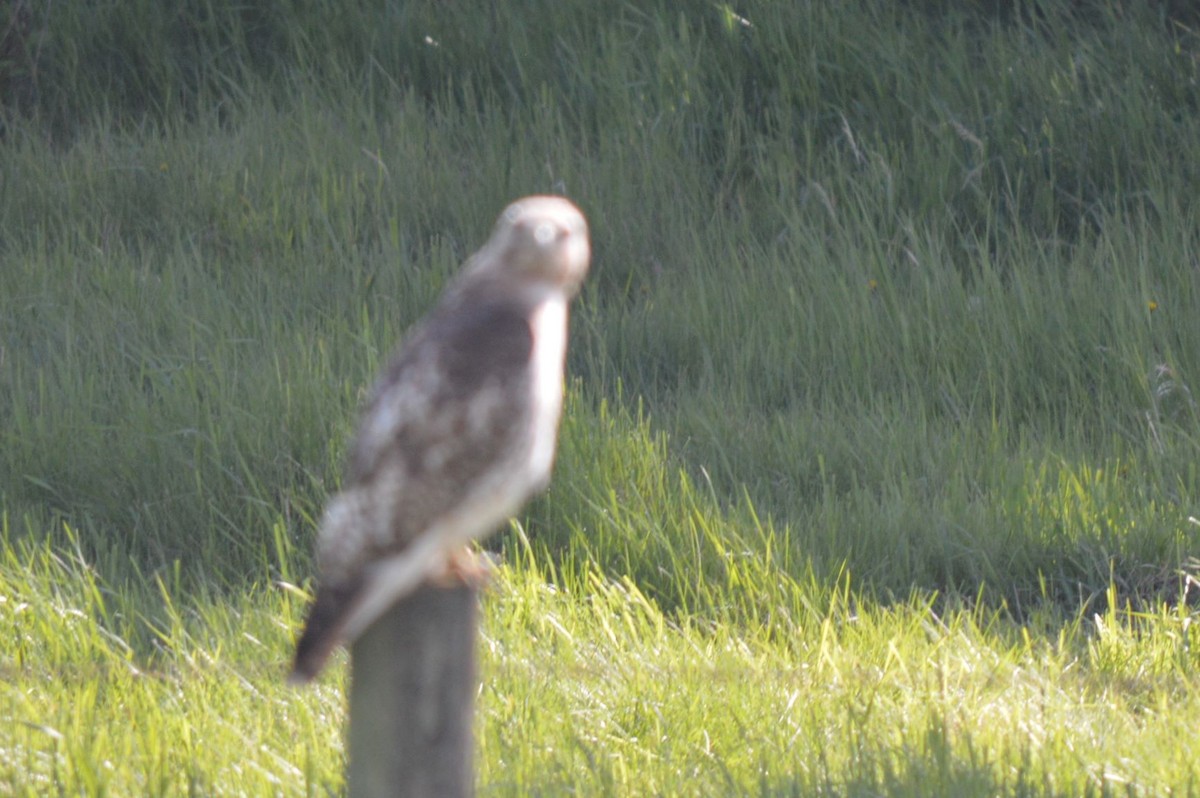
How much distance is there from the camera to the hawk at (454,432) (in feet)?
6.35

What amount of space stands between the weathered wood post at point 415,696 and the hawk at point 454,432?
38 mm

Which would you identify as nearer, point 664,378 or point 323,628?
point 323,628

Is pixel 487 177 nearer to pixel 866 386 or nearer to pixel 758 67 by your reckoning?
pixel 758 67

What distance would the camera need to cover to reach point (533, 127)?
6.26 meters

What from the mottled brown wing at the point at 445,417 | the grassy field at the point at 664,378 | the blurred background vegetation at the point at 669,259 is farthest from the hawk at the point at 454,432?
the blurred background vegetation at the point at 669,259

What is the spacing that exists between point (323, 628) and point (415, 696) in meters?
0.15

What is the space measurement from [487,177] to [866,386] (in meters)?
2.09

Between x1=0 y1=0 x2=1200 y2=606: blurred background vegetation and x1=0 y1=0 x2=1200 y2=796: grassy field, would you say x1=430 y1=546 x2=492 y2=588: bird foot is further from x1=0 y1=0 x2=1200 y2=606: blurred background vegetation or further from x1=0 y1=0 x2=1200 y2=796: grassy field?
x1=0 y1=0 x2=1200 y2=606: blurred background vegetation

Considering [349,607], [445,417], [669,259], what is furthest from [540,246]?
[669,259]

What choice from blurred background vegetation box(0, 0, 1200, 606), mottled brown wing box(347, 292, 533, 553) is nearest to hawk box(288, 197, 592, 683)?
mottled brown wing box(347, 292, 533, 553)

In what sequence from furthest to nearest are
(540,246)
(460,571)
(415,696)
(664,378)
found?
(664,378)
(540,246)
(460,571)
(415,696)

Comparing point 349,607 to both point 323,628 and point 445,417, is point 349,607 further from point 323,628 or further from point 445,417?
point 445,417

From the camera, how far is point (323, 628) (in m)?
1.88

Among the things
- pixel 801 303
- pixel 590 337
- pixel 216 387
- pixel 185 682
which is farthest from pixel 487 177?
pixel 185 682
